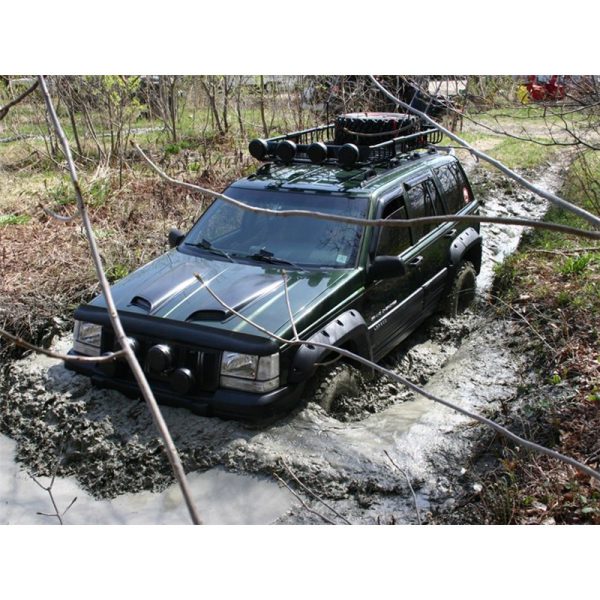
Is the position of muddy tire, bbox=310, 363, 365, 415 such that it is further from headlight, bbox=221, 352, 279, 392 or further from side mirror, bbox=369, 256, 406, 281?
side mirror, bbox=369, 256, 406, 281

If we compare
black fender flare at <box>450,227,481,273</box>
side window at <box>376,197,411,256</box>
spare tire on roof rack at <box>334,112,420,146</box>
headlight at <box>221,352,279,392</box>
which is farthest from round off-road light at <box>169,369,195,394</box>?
spare tire on roof rack at <box>334,112,420,146</box>

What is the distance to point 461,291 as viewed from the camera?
7.06 m

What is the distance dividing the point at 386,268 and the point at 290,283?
2.36 ft

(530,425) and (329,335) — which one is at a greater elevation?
(329,335)

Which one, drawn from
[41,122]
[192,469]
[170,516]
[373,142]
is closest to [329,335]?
[192,469]

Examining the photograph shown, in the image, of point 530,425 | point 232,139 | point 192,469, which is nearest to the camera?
point 192,469

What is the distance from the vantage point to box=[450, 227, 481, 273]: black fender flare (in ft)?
22.1

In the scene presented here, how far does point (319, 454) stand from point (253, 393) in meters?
0.55

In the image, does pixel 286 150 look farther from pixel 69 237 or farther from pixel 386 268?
pixel 69 237

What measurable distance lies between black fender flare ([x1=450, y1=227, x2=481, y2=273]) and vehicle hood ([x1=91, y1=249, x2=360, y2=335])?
190 cm

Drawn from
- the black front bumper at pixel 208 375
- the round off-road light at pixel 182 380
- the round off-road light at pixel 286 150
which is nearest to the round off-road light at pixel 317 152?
the round off-road light at pixel 286 150

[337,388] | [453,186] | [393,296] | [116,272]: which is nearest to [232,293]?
[337,388]

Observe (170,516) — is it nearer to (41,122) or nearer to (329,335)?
(329,335)

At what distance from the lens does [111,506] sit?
4.20 m
